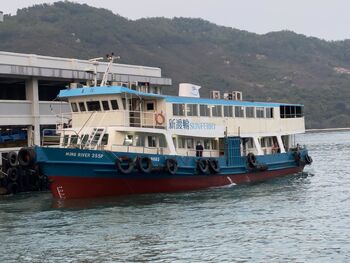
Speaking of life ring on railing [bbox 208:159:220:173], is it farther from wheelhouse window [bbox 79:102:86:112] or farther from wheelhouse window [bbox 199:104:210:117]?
wheelhouse window [bbox 79:102:86:112]

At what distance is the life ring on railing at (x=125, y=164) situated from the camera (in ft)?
93.0

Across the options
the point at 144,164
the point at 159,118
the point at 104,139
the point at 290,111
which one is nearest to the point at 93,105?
the point at 104,139

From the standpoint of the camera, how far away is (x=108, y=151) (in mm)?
28375

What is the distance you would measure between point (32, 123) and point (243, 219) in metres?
18.4

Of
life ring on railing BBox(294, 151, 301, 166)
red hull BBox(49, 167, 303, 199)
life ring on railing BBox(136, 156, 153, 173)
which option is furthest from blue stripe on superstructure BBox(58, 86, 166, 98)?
life ring on railing BBox(294, 151, 301, 166)

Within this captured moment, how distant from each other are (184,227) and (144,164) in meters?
8.25

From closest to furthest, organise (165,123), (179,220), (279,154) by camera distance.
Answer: (179,220)
(165,123)
(279,154)

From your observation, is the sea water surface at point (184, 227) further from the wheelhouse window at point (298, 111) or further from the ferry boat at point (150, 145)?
the wheelhouse window at point (298, 111)

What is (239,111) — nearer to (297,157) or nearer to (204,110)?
(204,110)

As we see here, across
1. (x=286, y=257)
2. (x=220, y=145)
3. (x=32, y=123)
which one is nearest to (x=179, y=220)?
(x=286, y=257)

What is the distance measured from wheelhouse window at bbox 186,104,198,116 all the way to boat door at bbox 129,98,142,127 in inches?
111

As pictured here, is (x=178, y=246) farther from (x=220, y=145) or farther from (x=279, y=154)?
(x=279, y=154)

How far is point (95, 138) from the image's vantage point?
30000mm

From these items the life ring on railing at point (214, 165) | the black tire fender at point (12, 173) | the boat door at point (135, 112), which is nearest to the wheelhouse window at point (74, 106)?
the boat door at point (135, 112)
